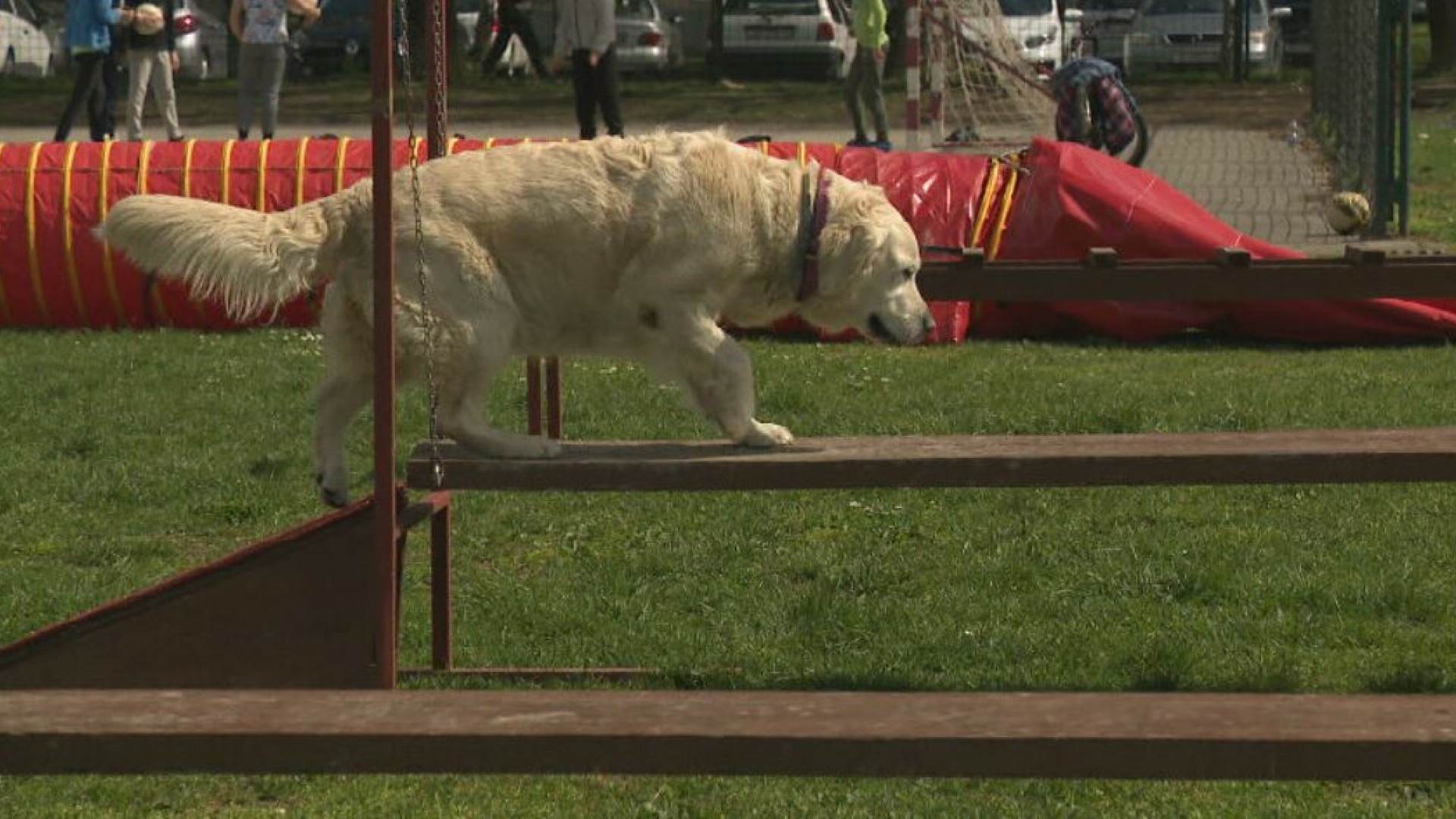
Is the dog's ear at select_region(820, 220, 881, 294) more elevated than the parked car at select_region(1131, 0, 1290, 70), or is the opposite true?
the parked car at select_region(1131, 0, 1290, 70)

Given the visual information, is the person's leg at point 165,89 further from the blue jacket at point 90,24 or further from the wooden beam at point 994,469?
the wooden beam at point 994,469

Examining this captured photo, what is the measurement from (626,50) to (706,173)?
32.5 metres

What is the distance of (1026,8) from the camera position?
31.7 m

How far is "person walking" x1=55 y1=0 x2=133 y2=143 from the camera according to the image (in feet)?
66.1

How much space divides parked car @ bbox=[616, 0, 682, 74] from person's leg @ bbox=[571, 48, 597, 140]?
19.1 m

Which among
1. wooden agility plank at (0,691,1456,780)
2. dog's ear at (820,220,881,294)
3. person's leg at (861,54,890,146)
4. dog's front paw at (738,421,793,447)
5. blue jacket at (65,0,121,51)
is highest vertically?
blue jacket at (65,0,121,51)

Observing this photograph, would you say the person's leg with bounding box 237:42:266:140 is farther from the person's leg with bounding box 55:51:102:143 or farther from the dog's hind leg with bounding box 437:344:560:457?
the dog's hind leg with bounding box 437:344:560:457

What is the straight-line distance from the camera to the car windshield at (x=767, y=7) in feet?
122

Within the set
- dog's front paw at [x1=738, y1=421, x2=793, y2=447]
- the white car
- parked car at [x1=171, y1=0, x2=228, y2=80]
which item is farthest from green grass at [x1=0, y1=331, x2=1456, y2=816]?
parked car at [x1=171, y1=0, x2=228, y2=80]

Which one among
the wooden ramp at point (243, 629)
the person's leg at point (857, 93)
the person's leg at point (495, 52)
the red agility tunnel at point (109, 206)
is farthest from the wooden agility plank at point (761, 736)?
the person's leg at point (495, 52)

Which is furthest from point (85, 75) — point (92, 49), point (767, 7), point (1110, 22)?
point (1110, 22)

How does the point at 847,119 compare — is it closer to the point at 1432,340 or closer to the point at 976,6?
the point at 976,6

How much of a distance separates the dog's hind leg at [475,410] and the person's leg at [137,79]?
51.8 feet

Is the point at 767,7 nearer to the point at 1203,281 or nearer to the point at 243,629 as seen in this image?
the point at 1203,281
